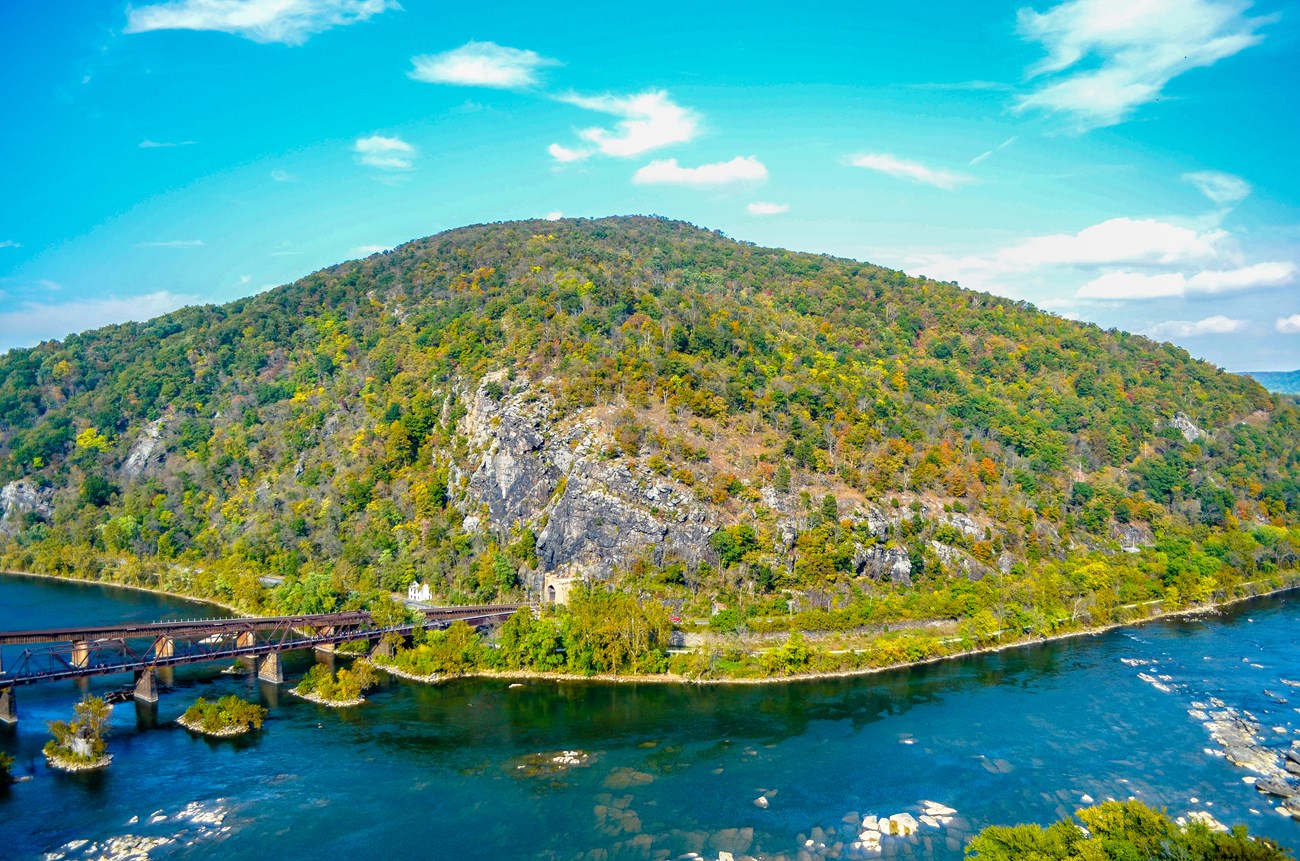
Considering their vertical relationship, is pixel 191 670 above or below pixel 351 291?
below

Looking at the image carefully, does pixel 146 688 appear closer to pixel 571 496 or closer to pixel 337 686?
pixel 337 686

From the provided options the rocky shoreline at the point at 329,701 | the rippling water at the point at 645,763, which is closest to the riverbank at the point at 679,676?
the rippling water at the point at 645,763

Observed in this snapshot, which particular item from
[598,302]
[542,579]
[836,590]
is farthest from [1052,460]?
[542,579]

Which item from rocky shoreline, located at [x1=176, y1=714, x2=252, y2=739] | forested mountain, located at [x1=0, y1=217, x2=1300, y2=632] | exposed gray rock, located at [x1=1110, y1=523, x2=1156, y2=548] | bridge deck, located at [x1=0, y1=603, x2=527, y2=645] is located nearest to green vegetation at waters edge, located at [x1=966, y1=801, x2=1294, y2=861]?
forested mountain, located at [x1=0, y1=217, x2=1300, y2=632]

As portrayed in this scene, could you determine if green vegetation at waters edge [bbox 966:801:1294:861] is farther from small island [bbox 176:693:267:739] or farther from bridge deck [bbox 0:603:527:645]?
bridge deck [bbox 0:603:527:645]

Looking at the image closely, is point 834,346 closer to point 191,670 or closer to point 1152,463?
point 1152,463

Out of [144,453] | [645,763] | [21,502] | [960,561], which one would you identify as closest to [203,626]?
[645,763]
